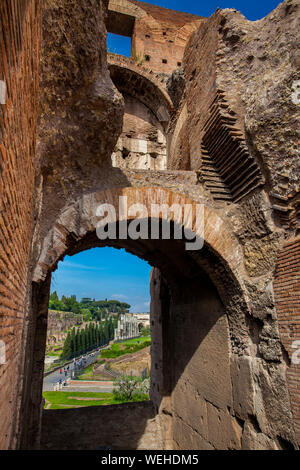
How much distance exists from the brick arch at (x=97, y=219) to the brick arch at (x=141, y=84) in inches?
192

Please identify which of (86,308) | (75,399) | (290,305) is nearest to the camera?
(290,305)

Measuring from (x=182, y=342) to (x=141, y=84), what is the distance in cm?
703

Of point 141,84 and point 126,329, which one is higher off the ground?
point 141,84

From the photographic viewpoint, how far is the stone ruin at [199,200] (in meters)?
2.35

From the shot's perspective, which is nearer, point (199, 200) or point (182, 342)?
point (199, 200)

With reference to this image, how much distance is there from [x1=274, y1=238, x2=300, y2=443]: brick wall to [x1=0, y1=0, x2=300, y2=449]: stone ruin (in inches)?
0.7

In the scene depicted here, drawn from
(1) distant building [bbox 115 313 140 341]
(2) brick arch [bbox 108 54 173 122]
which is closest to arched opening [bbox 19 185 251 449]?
(2) brick arch [bbox 108 54 173 122]

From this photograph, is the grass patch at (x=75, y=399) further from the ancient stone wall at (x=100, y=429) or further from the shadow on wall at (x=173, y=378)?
the shadow on wall at (x=173, y=378)

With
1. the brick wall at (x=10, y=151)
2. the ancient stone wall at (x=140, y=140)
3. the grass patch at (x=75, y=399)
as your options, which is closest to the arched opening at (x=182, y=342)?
the brick wall at (x=10, y=151)

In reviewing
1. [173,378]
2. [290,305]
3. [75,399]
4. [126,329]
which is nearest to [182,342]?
[173,378]

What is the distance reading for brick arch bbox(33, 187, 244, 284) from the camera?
10.6 ft

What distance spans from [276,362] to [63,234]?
293cm

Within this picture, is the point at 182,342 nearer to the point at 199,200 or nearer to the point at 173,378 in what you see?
the point at 173,378

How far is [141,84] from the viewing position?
27.2ft
